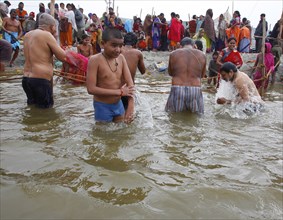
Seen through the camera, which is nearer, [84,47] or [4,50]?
[4,50]

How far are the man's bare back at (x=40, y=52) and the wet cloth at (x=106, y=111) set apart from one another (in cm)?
123

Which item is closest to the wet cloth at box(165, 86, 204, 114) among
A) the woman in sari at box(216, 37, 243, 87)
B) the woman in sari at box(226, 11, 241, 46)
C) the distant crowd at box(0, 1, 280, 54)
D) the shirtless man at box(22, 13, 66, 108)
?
the shirtless man at box(22, 13, 66, 108)

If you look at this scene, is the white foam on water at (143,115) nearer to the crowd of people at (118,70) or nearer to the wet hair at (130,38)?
the crowd of people at (118,70)

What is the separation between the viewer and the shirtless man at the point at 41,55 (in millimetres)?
4551

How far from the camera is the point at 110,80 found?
3.73 m

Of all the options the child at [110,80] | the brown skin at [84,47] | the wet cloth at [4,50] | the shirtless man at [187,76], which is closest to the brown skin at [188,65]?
the shirtless man at [187,76]

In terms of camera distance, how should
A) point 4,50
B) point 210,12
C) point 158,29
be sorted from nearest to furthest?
point 4,50, point 210,12, point 158,29

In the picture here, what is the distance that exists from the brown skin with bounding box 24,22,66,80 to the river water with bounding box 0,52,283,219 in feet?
2.20

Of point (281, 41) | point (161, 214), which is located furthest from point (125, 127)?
point (281, 41)

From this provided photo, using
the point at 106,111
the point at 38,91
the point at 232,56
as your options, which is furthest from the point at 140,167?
the point at 232,56

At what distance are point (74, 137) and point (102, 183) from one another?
1416 millimetres

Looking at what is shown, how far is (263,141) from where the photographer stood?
403 centimetres

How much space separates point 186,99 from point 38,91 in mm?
2278

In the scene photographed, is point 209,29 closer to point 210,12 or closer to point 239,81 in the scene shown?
point 210,12
